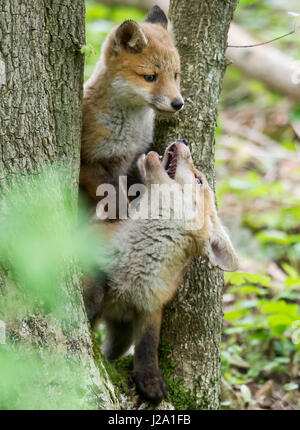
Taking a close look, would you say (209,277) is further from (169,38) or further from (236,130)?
(236,130)

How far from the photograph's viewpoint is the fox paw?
4.08m

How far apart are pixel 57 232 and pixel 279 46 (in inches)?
475

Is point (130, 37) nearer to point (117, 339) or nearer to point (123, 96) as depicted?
point (123, 96)

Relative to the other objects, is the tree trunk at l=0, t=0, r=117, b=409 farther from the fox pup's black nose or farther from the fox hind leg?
the fox hind leg

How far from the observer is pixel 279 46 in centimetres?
1400

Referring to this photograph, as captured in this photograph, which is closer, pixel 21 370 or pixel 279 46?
pixel 21 370

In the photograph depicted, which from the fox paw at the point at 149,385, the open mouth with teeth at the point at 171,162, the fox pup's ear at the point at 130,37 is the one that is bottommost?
the fox paw at the point at 149,385

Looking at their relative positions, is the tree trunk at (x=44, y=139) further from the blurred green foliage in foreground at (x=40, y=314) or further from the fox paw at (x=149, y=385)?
the fox paw at (x=149, y=385)

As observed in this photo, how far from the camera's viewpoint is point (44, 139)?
356 cm

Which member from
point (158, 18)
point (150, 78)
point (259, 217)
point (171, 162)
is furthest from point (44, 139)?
point (259, 217)

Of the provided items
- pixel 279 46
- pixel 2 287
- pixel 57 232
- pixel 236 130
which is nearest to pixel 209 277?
pixel 57 232

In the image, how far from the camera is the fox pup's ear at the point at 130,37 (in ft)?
14.9

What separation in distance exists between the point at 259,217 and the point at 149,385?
5.26 m

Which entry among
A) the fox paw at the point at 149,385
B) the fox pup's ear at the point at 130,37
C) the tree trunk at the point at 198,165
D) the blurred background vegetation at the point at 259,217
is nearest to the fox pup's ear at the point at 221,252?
the tree trunk at the point at 198,165
